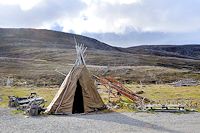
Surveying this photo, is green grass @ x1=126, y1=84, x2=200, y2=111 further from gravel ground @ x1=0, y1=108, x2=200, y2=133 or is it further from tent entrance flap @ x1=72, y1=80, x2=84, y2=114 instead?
tent entrance flap @ x1=72, y1=80, x2=84, y2=114

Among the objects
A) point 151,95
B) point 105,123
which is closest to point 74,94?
point 105,123

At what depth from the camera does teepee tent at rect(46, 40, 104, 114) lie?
28078 mm

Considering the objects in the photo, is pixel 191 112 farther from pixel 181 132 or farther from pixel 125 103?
pixel 181 132

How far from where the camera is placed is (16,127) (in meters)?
21.7

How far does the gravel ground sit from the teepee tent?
65.2 inches

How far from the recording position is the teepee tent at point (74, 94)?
92.1 feet

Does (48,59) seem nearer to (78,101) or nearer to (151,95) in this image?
(151,95)

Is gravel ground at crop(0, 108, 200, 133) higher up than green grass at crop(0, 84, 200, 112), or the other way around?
green grass at crop(0, 84, 200, 112)

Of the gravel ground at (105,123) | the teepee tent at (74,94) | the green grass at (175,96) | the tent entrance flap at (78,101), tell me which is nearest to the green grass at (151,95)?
the green grass at (175,96)

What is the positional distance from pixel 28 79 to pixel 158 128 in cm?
5366

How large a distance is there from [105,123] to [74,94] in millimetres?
6403

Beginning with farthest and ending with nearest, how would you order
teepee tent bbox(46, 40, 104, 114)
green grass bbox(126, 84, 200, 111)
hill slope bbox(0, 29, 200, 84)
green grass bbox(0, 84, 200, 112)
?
hill slope bbox(0, 29, 200, 84), green grass bbox(126, 84, 200, 111), green grass bbox(0, 84, 200, 112), teepee tent bbox(46, 40, 104, 114)

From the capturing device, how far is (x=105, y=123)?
23.4 metres

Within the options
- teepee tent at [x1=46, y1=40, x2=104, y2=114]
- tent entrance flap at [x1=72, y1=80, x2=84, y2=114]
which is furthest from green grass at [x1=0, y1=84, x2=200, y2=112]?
tent entrance flap at [x1=72, y1=80, x2=84, y2=114]
